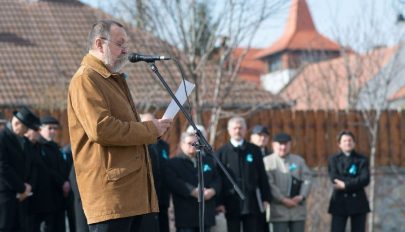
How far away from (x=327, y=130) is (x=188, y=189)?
6.63 meters

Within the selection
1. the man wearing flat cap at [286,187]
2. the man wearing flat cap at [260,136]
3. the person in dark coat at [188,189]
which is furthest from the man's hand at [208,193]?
the man wearing flat cap at [260,136]

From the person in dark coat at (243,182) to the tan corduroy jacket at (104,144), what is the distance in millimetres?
5049

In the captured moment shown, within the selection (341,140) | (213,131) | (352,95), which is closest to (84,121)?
(341,140)

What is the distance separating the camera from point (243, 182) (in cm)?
1032

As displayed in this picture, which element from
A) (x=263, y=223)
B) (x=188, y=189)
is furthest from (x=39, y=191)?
(x=263, y=223)

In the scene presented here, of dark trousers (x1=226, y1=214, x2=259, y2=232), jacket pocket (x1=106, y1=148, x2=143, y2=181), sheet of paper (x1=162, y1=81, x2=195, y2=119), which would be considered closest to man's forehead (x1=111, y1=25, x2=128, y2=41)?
sheet of paper (x1=162, y1=81, x2=195, y2=119)

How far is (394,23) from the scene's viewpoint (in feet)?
54.4

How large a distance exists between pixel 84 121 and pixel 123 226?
726 mm

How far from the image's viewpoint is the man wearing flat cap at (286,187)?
10.8 m

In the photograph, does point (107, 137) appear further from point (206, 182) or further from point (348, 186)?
point (348, 186)

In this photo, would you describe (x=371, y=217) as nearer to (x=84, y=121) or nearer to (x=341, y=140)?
(x=341, y=140)

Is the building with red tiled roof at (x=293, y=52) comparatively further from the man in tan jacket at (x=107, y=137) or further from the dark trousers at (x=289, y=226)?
the man in tan jacket at (x=107, y=137)

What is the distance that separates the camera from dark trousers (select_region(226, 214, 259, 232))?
10398 mm

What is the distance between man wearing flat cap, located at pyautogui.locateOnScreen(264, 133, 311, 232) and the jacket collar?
5.71 m
